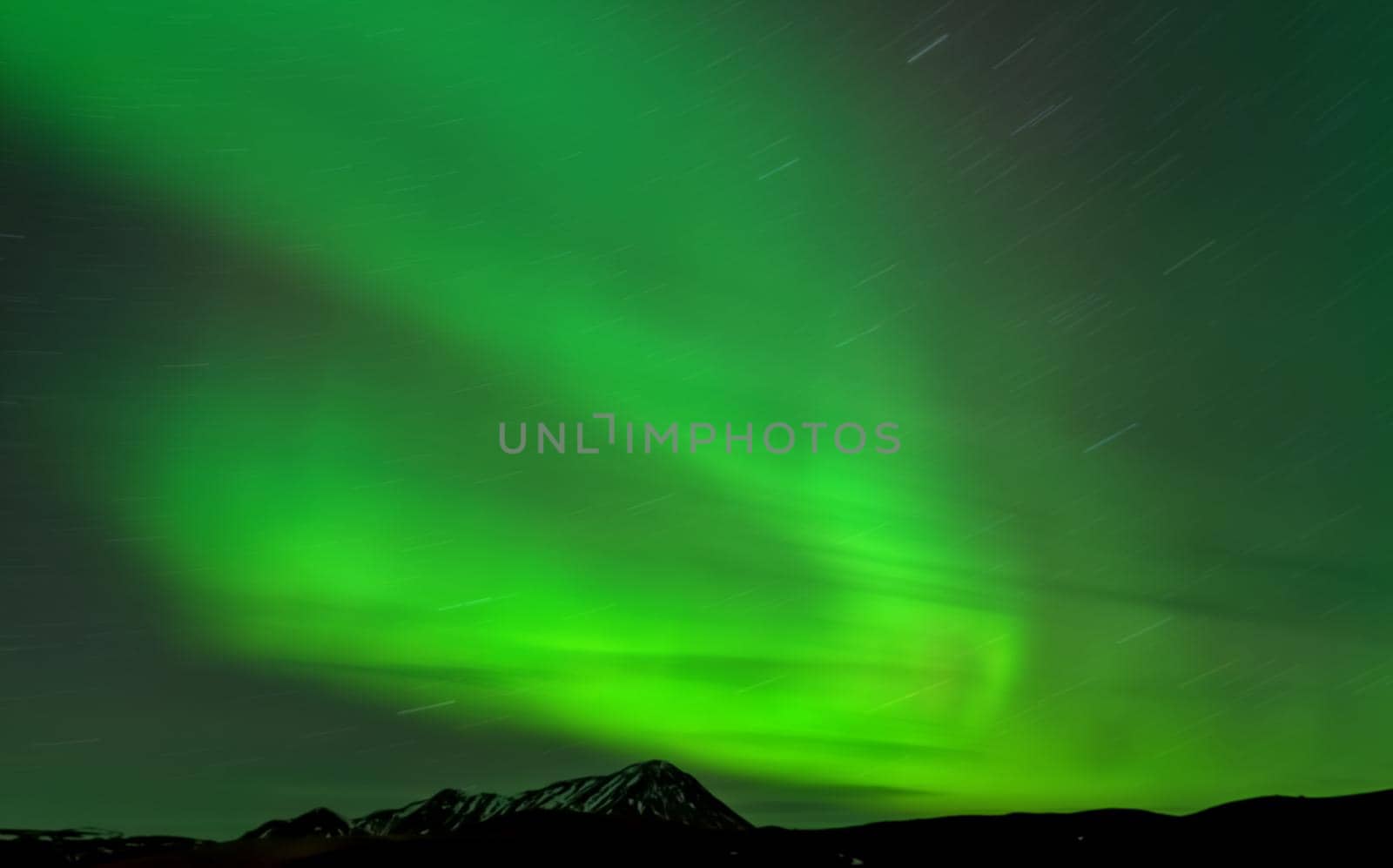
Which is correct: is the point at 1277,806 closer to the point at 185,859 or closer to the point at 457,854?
the point at 457,854

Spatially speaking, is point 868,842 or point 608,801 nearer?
point 868,842

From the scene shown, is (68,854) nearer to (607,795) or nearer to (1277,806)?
(1277,806)

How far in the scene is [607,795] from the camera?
17250cm

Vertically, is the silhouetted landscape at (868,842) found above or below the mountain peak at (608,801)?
below

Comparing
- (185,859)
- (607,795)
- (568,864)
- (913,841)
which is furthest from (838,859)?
(607,795)

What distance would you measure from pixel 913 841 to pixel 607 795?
475 ft

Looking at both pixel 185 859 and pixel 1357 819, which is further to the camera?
pixel 185 859

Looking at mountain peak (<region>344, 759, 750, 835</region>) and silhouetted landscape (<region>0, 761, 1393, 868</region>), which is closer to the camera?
silhouetted landscape (<region>0, 761, 1393, 868</region>)

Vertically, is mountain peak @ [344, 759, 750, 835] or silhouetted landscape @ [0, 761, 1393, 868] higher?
mountain peak @ [344, 759, 750, 835]

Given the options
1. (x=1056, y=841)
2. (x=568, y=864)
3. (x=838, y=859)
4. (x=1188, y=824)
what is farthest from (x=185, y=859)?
(x=1188, y=824)

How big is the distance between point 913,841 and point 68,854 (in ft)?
139

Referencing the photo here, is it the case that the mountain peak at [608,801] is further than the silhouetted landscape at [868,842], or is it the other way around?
the mountain peak at [608,801]

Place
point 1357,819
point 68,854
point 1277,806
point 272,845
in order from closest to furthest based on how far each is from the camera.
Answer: point 1357,819
point 1277,806
point 272,845
point 68,854

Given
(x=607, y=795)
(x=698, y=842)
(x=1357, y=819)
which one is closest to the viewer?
(x=1357, y=819)
